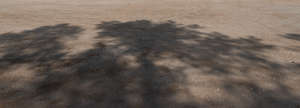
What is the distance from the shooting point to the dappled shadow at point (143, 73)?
1976mm

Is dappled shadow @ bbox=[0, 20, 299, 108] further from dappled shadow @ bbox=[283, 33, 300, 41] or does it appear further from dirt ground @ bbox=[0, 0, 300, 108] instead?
dappled shadow @ bbox=[283, 33, 300, 41]

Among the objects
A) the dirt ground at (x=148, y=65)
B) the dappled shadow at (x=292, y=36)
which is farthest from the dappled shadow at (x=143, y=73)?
the dappled shadow at (x=292, y=36)

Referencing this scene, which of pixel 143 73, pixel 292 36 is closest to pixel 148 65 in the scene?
pixel 143 73

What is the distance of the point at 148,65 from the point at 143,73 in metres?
0.22

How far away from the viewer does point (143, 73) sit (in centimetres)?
246

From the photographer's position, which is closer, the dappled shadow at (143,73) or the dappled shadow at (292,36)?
the dappled shadow at (143,73)

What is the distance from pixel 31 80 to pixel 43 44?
124cm

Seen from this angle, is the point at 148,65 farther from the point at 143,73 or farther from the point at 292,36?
the point at 292,36

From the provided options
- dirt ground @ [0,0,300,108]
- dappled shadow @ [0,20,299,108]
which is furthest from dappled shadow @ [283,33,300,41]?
dappled shadow @ [0,20,299,108]

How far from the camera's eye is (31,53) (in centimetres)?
298

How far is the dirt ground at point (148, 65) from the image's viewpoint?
200cm

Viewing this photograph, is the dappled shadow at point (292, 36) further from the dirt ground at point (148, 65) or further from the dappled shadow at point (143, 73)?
the dappled shadow at point (143, 73)

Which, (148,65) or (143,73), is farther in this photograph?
(148,65)

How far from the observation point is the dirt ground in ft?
6.56
